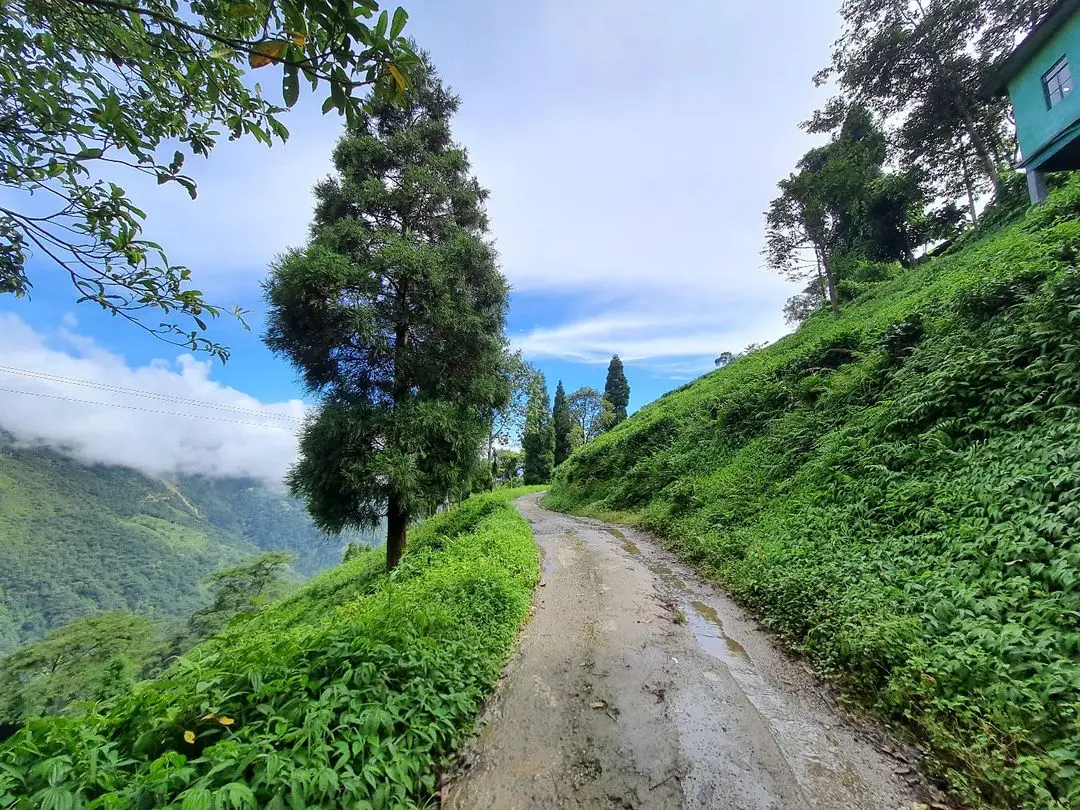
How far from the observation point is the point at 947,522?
4875 mm

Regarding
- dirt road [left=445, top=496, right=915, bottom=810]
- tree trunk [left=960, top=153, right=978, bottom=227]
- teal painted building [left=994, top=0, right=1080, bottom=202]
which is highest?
tree trunk [left=960, top=153, right=978, bottom=227]

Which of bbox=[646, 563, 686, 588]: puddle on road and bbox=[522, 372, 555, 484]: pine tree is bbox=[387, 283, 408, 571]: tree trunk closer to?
Answer: bbox=[646, 563, 686, 588]: puddle on road

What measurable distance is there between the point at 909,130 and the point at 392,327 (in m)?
27.5

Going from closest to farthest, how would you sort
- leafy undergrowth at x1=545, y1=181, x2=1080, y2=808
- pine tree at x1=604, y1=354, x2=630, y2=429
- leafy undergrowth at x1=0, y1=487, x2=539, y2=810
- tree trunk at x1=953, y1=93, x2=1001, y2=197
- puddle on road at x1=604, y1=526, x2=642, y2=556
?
leafy undergrowth at x1=0, y1=487, x2=539, y2=810
leafy undergrowth at x1=545, y1=181, x2=1080, y2=808
puddle on road at x1=604, y1=526, x2=642, y2=556
tree trunk at x1=953, y1=93, x2=1001, y2=197
pine tree at x1=604, y1=354, x2=630, y2=429

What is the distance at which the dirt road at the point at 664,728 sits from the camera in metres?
2.79

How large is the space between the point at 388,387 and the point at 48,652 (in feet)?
112

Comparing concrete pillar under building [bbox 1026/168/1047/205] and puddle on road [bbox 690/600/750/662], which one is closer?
puddle on road [bbox 690/600/750/662]

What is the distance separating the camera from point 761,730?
336 centimetres

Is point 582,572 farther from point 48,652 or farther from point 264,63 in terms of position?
point 48,652

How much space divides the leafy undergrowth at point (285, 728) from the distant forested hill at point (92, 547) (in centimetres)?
6020

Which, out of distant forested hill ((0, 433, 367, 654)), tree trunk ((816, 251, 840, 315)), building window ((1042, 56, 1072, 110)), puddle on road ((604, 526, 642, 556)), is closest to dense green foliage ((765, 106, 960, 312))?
tree trunk ((816, 251, 840, 315))

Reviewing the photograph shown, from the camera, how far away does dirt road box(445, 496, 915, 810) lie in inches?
110

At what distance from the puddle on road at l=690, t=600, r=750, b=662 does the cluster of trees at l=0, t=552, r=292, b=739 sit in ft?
81.3

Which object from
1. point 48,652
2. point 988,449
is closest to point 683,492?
point 988,449
